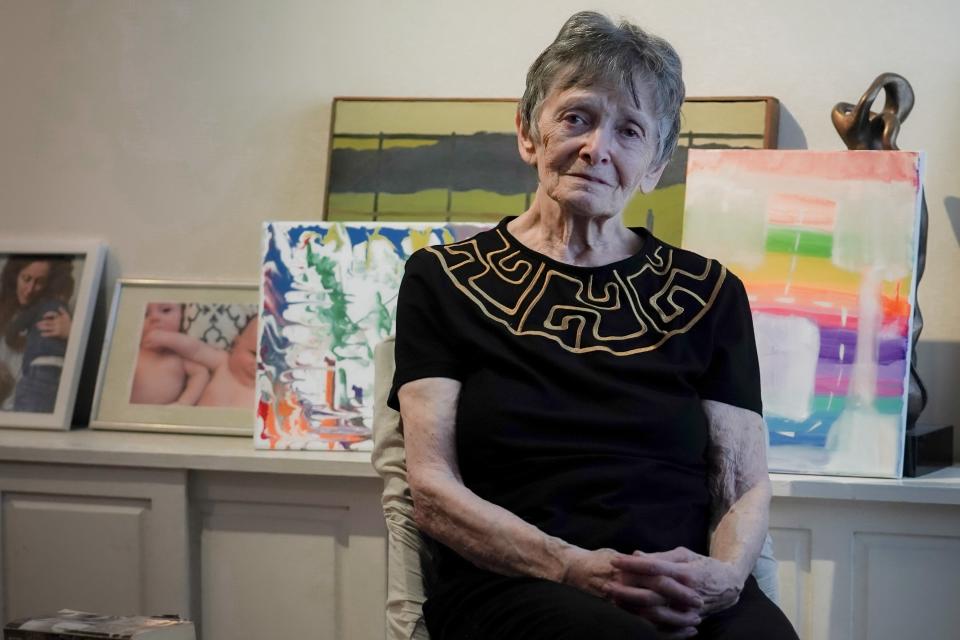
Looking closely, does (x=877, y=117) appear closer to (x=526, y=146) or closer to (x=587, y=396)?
(x=526, y=146)

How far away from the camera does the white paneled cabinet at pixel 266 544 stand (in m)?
2.27

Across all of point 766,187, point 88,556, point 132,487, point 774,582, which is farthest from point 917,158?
point 88,556

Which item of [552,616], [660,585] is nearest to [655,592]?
[660,585]

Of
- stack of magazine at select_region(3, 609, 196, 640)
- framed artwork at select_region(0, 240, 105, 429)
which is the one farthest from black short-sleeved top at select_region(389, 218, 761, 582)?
framed artwork at select_region(0, 240, 105, 429)

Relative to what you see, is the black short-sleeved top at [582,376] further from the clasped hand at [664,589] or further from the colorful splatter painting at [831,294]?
the colorful splatter painting at [831,294]

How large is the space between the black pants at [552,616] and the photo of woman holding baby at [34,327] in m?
1.71

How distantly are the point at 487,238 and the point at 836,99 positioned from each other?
1169mm

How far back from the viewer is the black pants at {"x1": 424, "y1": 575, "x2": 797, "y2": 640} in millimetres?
1474

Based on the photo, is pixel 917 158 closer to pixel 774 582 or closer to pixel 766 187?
pixel 766 187

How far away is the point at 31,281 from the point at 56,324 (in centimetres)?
15

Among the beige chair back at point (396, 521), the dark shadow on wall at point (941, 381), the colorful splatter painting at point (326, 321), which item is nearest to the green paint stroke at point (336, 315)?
the colorful splatter painting at point (326, 321)

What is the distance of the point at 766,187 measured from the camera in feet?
7.90

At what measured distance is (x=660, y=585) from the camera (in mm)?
1560

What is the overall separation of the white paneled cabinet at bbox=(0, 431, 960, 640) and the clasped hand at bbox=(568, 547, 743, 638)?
2.31 ft
